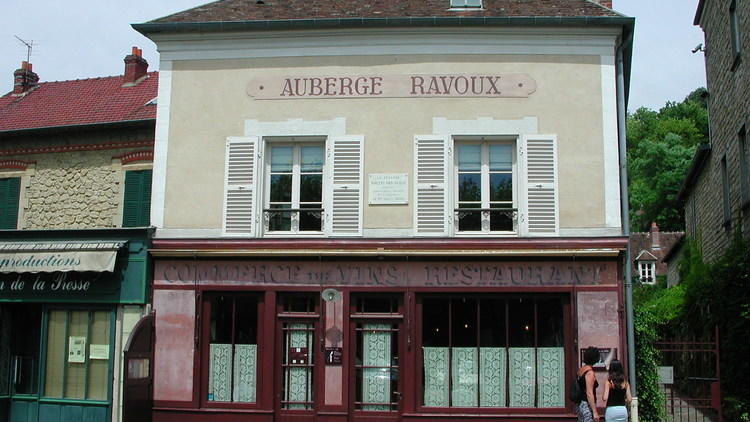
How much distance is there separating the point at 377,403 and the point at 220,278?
314 centimetres

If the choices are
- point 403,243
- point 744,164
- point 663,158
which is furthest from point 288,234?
point 663,158

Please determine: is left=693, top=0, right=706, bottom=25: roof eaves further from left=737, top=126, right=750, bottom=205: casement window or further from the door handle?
the door handle

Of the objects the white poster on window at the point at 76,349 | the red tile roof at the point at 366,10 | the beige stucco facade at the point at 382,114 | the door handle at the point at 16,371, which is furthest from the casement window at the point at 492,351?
the door handle at the point at 16,371

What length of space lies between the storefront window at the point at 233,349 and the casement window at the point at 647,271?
40823mm

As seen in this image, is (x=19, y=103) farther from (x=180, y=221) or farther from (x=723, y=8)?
(x=723, y=8)

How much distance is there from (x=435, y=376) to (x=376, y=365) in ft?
3.03

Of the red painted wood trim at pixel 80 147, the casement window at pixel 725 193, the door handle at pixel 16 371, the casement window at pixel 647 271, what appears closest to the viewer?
the door handle at pixel 16 371

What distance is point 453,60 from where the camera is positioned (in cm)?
1281

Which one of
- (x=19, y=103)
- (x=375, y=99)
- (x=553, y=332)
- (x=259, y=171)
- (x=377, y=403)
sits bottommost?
(x=377, y=403)

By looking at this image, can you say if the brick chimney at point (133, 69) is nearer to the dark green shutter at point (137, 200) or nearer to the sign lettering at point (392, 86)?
the dark green shutter at point (137, 200)

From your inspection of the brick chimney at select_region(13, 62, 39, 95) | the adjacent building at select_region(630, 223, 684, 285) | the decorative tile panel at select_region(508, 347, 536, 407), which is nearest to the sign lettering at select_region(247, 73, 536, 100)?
the decorative tile panel at select_region(508, 347, 536, 407)

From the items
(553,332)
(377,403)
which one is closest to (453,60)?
(553,332)

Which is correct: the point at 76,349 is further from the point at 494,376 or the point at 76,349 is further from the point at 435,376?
the point at 494,376

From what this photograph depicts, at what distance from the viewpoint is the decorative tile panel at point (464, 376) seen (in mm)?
12180
